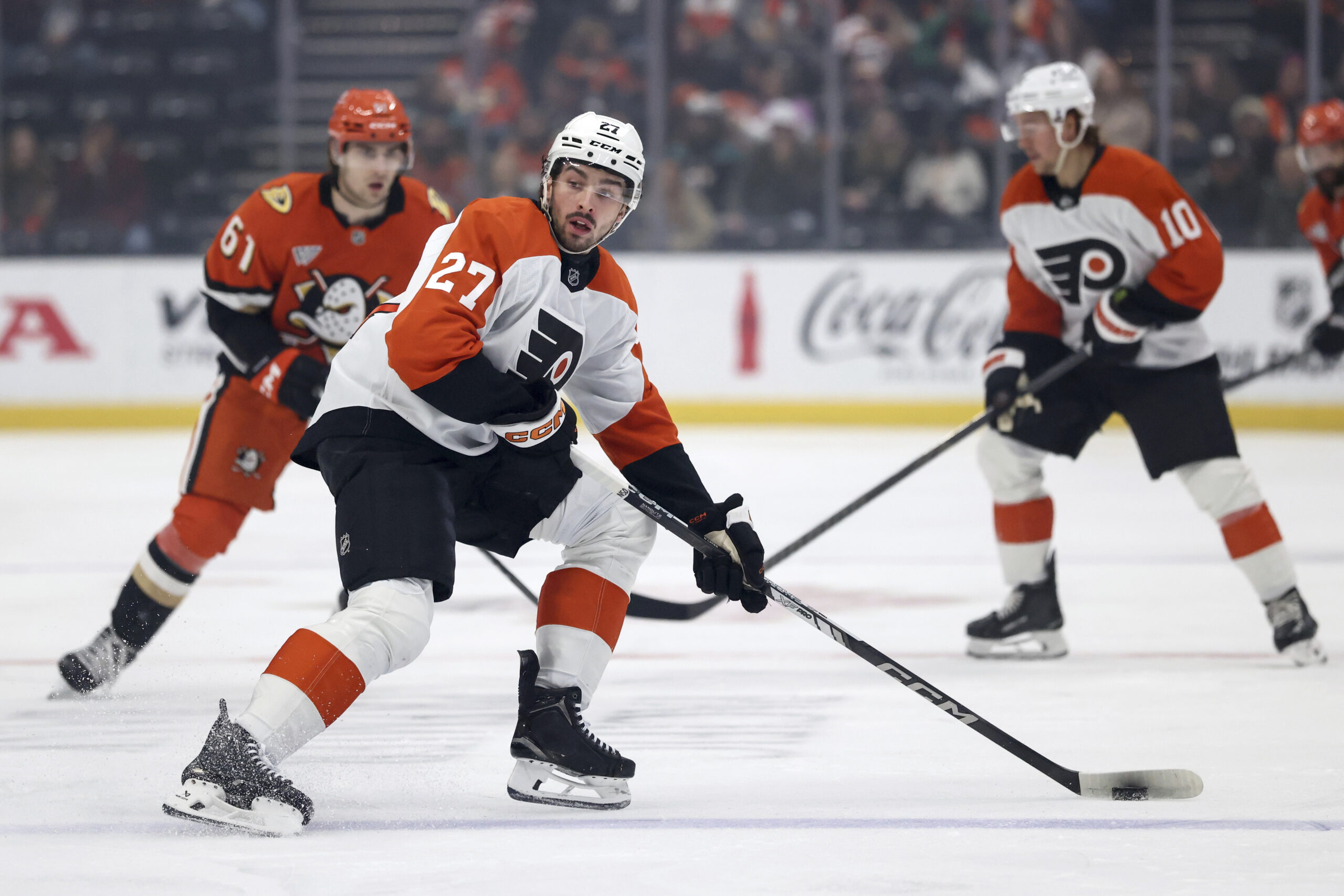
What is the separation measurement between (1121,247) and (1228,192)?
5276mm

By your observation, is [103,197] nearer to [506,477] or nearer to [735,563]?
[506,477]

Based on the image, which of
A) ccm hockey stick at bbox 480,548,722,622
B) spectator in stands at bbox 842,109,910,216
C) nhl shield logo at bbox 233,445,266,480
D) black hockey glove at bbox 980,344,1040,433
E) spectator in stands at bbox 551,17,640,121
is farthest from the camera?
spectator in stands at bbox 551,17,640,121

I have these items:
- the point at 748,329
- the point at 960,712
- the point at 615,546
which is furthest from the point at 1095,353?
the point at 748,329

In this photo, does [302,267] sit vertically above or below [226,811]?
above

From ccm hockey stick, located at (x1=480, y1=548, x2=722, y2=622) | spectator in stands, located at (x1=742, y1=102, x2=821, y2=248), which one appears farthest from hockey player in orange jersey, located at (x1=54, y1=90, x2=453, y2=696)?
spectator in stands, located at (x1=742, y1=102, x2=821, y2=248)

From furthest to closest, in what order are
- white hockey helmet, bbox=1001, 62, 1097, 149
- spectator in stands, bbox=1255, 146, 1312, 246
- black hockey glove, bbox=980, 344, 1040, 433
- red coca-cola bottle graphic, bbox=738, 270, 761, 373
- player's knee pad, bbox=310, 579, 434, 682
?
red coca-cola bottle graphic, bbox=738, 270, 761, 373
spectator in stands, bbox=1255, 146, 1312, 246
black hockey glove, bbox=980, 344, 1040, 433
white hockey helmet, bbox=1001, 62, 1097, 149
player's knee pad, bbox=310, 579, 434, 682

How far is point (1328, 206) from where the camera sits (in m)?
4.77

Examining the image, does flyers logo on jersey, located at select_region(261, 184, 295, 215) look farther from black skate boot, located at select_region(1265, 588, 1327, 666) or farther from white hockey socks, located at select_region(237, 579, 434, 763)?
black skate boot, located at select_region(1265, 588, 1327, 666)

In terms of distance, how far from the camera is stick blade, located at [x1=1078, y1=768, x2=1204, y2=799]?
2.34m

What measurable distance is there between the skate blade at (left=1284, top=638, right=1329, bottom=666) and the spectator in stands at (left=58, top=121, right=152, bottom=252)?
676cm

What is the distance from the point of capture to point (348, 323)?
3.35 metres

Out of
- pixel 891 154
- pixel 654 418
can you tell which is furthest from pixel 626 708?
pixel 891 154

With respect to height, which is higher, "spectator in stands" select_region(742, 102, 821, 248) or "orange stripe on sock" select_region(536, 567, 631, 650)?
"spectator in stands" select_region(742, 102, 821, 248)

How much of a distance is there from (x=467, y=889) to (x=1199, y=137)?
24.6 ft
